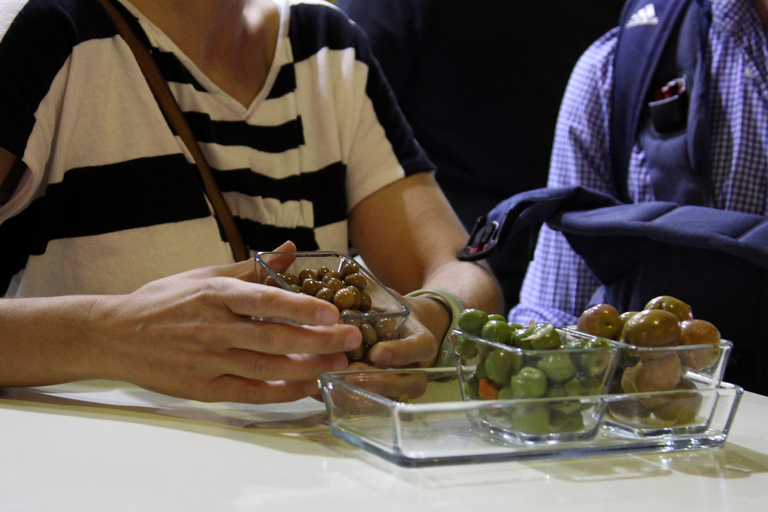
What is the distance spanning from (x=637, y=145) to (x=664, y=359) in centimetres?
102

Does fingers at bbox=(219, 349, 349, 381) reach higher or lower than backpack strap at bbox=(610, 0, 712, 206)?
lower

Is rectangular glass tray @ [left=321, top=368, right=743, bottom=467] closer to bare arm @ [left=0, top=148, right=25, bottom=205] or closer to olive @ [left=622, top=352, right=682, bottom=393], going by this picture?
olive @ [left=622, top=352, right=682, bottom=393]

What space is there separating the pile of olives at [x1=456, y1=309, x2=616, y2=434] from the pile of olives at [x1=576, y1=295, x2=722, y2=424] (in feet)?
0.11

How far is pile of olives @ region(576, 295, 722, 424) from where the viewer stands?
28.6 inches

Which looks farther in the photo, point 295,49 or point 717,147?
point 717,147

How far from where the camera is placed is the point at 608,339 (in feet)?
2.52

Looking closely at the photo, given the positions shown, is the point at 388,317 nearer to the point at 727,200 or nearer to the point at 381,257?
the point at 381,257

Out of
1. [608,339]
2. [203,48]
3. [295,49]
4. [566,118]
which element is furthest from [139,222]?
[566,118]

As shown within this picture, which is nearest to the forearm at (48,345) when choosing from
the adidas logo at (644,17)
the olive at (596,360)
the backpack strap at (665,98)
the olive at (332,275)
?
the olive at (332,275)

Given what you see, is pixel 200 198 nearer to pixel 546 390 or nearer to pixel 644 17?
pixel 546 390

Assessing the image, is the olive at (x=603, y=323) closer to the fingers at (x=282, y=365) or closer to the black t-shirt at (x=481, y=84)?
the fingers at (x=282, y=365)

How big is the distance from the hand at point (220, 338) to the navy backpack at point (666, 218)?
2.17 ft

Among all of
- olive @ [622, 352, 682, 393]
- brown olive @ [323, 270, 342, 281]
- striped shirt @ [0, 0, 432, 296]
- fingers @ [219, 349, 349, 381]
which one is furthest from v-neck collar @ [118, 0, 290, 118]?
olive @ [622, 352, 682, 393]

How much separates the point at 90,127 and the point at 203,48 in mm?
256
